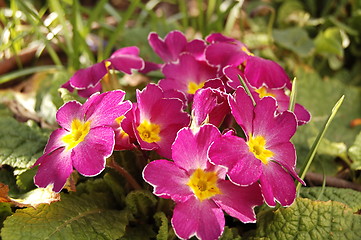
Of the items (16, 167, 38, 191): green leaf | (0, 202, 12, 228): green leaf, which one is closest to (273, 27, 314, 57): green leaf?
(16, 167, 38, 191): green leaf

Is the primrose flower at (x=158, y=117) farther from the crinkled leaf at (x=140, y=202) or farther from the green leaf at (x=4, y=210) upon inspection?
the green leaf at (x=4, y=210)

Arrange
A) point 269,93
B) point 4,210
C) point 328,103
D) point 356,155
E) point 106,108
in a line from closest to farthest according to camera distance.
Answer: point 106,108 → point 4,210 → point 269,93 → point 356,155 → point 328,103

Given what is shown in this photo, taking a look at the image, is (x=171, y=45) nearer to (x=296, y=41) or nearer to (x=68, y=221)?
(x=68, y=221)

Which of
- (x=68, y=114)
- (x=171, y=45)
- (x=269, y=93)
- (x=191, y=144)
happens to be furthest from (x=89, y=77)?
(x=269, y=93)

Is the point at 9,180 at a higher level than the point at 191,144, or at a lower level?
lower

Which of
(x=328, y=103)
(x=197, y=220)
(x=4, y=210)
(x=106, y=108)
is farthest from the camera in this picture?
(x=328, y=103)

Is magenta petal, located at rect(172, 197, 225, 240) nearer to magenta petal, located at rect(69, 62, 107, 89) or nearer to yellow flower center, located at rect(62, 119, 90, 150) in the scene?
yellow flower center, located at rect(62, 119, 90, 150)

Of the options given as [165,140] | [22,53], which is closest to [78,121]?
[165,140]

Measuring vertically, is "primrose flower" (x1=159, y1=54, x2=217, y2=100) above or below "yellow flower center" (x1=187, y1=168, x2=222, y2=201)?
above
